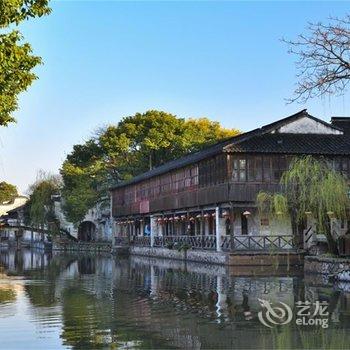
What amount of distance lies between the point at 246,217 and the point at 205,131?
29823 millimetres

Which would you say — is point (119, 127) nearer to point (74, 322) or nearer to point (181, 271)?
point (181, 271)

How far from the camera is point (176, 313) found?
16438 millimetres

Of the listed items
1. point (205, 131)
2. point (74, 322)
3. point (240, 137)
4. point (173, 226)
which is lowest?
point (74, 322)

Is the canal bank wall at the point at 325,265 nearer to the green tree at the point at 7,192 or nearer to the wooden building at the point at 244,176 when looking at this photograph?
the wooden building at the point at 244,176

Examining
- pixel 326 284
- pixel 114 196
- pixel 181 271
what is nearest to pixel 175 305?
pixel 326 284

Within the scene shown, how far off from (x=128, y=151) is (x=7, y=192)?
2443 inches

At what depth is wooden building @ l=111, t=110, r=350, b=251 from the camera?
112 feet

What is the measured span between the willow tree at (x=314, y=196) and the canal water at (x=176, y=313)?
2962 millimetres

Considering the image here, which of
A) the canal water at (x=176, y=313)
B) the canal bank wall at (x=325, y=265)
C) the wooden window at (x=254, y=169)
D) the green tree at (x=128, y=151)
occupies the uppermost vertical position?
the green tree at (x=128, y=151)

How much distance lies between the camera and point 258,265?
1280 inches

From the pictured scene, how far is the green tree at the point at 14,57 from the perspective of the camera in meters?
11.8

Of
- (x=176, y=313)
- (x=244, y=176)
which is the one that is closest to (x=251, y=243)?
(x=244, y=176)

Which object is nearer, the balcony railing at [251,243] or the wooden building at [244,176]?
the balcony railing at [251,243]

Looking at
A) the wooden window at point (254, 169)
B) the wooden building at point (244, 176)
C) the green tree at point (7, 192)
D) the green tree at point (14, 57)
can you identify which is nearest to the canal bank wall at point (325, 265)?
the wooden building at point (244, 176)
